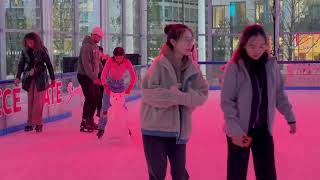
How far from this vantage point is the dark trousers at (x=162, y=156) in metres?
3.61

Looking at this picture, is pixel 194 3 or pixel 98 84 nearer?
pixel 98 84

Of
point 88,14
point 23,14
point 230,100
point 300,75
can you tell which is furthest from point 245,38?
point 88,14

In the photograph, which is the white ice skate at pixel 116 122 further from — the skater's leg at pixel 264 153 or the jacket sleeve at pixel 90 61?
the skater's leg at pixel 264 153

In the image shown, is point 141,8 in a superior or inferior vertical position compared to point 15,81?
superior

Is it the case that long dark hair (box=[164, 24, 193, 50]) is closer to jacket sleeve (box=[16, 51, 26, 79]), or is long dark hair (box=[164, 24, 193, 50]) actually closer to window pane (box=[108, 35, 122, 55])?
jacket sleeve (box=[16, 51, 26, 79])

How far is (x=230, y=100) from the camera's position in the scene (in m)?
3.42

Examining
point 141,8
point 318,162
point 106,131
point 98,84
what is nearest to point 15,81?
point 98,84

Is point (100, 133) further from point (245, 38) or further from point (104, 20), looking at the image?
point (104, 20)

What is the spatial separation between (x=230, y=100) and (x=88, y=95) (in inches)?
195

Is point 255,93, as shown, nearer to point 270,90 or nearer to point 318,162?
point 270,90

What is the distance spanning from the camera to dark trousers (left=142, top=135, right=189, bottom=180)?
11.8ft

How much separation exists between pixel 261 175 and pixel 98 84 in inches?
190

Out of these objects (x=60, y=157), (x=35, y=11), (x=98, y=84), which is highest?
(x=35, y=11)

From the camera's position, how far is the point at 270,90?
3412mm
